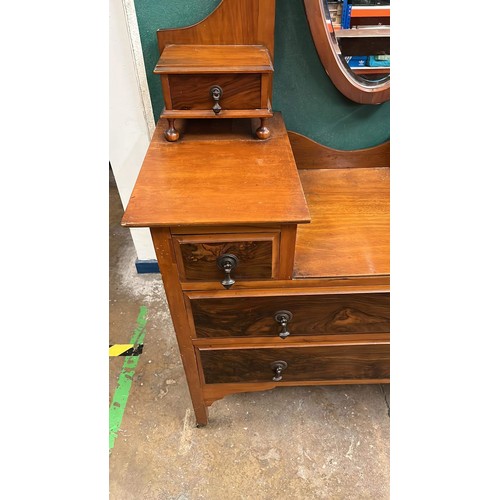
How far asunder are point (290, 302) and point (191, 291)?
0.94ft

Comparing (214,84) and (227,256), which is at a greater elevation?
(214,84)

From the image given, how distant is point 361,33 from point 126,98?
2.92ft

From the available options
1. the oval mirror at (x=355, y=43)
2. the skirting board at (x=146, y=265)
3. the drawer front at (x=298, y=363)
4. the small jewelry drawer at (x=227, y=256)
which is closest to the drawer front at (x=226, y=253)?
the small jewelry drawer at (x=227, y=256)

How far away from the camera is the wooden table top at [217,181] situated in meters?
0.87

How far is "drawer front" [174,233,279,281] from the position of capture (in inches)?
35.9

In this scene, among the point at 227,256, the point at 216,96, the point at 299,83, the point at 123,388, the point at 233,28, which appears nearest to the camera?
the point at 227,256

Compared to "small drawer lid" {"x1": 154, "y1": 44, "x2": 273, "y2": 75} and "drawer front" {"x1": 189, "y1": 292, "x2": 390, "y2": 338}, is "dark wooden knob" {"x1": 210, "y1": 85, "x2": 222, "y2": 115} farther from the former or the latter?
"drawer front" {"x1": 189, "y1": 292, "x2": 390, "y2": 338}

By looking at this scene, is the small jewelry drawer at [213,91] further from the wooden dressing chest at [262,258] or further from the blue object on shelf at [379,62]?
the blue object on shelf at [379,62]

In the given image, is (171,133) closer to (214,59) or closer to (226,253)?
(214,59)

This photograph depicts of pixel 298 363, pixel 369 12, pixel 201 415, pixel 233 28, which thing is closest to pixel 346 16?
pixel 369 12

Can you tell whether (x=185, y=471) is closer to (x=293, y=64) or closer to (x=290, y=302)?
(x=290, y=302)

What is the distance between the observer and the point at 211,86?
1.06 metres

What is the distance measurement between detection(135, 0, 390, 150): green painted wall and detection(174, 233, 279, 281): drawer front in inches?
27.1

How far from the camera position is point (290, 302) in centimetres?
107
